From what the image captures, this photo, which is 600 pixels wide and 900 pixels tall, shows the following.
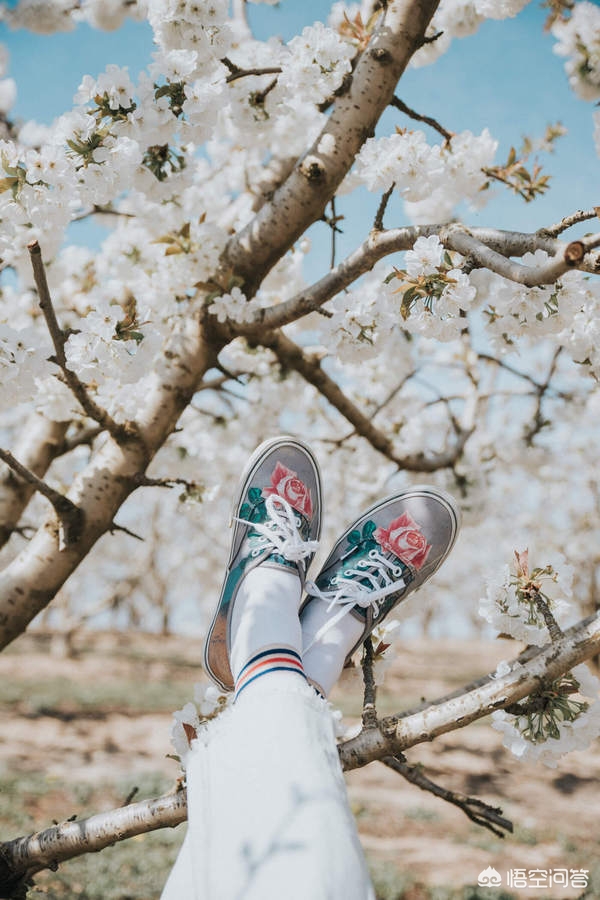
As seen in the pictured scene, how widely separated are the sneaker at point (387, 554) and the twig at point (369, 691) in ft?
0.87

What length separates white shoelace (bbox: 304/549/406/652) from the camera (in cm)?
179

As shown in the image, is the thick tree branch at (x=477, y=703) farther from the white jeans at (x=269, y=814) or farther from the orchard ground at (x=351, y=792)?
the orchard ground at (x=351, y=792)

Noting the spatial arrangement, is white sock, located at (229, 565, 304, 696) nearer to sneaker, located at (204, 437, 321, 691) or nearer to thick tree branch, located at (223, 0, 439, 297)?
sneaker, located at (204, 437, 321, 691)

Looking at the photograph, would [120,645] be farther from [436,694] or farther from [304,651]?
[304,651]

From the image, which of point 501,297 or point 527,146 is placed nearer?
point 501,297

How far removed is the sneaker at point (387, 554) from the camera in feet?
6.10

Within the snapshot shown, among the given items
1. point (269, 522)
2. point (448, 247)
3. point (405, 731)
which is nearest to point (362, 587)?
point (269, 522)

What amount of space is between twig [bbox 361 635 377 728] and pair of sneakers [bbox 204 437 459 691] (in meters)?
0.23

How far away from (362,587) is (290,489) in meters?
0.43

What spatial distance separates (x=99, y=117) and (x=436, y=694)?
26.3 feet

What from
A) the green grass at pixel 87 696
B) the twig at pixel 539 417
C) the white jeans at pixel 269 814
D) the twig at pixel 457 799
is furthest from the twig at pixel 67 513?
the green grass at pixel 87 696

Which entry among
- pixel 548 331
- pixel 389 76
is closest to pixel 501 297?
pixel 548 331

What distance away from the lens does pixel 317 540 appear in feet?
6.79

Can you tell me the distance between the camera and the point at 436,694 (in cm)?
810
